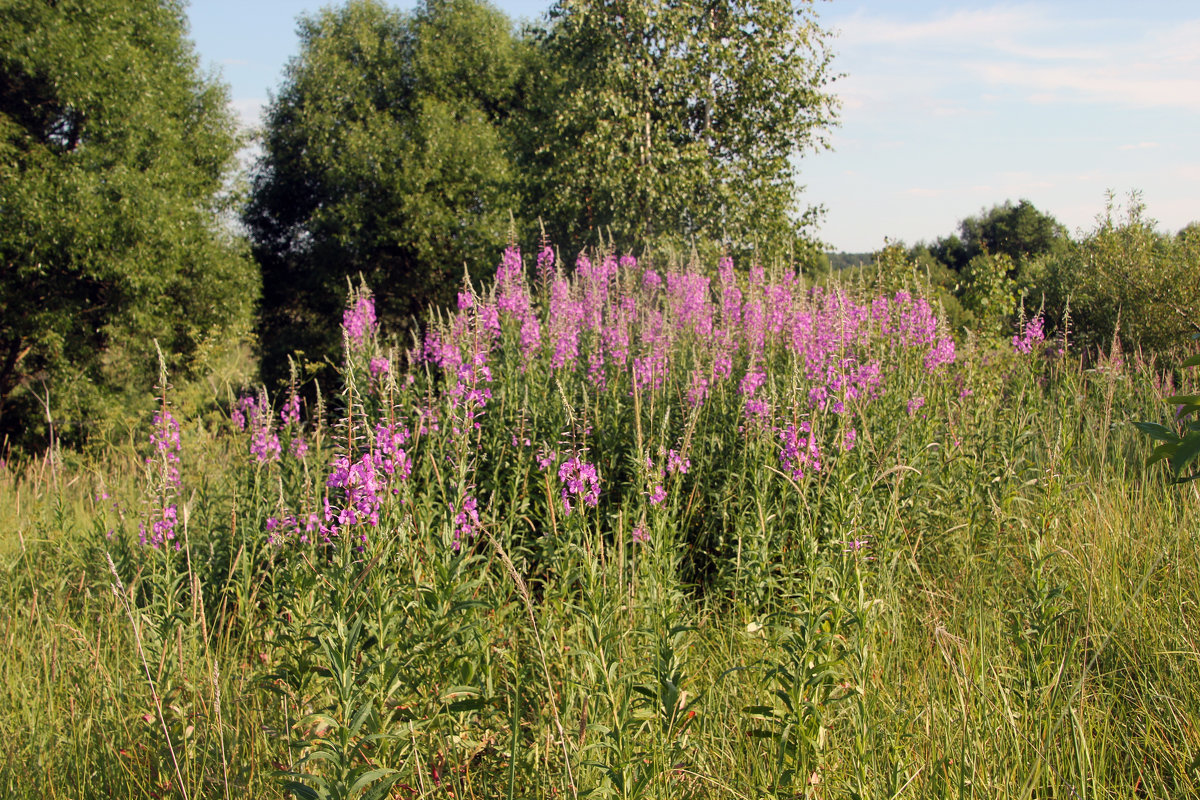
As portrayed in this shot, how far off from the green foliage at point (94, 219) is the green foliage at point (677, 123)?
7299 mm

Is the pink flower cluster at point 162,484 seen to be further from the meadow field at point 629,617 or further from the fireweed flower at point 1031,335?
the fireweed flower at point 1031,335

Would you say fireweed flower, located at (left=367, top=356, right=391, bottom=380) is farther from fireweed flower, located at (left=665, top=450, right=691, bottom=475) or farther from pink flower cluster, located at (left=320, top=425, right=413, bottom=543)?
pink flower cluster, located at (left=320, top=425, right=413, bottom=543)

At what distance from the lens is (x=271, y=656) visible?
3.13 metres

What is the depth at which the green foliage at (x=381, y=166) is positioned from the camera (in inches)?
816

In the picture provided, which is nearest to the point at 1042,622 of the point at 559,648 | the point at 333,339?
the point at 559,648

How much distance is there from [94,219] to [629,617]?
14.3m

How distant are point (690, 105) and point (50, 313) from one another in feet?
42.7

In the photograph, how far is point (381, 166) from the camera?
68.6 ft

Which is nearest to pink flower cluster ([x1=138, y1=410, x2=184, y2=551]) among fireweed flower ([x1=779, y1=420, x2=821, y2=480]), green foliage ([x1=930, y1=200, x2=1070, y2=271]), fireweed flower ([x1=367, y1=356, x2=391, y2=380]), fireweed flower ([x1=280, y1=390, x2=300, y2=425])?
fireweed flower ([x1=280, y1=390, x2=300, y2=425])

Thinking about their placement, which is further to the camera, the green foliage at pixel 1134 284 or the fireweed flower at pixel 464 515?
the green foliage at pixel 1134 284

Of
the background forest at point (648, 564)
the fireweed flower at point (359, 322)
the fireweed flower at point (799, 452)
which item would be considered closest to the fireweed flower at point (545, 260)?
the background forest at point (648, 564)

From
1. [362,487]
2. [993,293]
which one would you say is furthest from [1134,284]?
[362,487]

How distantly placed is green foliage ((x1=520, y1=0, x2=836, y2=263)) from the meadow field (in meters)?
11.1

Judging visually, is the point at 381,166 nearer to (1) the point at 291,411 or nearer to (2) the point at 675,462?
(1) the point at 291,411
